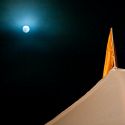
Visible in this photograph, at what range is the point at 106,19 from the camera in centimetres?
511

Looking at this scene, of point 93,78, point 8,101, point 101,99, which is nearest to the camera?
point 101,99

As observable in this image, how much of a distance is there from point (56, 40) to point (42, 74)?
896 mm

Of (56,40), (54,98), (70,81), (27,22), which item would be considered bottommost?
(54,98)

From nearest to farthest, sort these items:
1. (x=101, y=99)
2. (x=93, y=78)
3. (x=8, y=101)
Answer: (x=101, y=99)
(x=8, y=101)
(x=93, y=78)

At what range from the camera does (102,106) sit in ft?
5.67

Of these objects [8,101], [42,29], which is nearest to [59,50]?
[42,29]

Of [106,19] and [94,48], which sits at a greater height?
[106,19]

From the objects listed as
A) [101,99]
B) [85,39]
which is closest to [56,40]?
[85,39]

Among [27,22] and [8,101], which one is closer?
[8,101]

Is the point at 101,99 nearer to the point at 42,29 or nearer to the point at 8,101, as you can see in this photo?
the point at 8,101

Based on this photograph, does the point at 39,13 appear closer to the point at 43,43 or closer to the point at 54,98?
the point at 43,43

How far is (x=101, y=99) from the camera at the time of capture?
178 centimetres

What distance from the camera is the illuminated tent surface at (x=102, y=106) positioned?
1.64 m

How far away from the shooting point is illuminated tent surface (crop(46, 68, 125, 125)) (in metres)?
1.64
